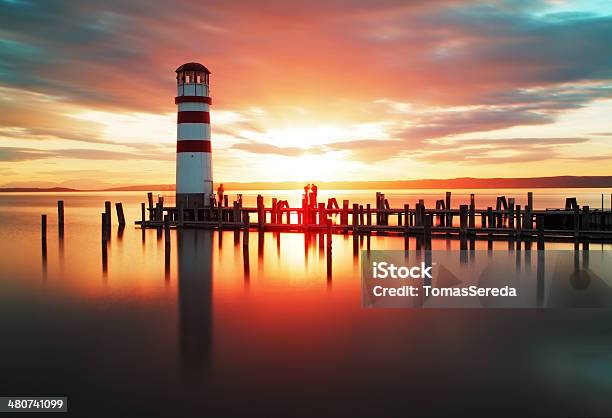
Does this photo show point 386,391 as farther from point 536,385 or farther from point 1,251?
point 1,251

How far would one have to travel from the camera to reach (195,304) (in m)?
13.1

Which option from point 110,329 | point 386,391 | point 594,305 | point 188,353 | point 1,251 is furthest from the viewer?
point 1,251

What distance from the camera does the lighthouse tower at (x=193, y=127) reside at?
26656 millimetres

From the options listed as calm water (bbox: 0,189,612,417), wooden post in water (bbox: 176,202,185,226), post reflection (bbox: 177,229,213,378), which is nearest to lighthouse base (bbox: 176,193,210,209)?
wooden post in water (bbox: 176,202,185,226)

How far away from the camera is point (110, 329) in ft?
35.4

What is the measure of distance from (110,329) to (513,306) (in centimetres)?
842

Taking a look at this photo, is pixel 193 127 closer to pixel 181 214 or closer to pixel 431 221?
pixel 181 214

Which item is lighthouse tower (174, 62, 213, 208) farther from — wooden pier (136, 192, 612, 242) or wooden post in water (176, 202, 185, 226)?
wooden pier (136, 192, 612, 242)

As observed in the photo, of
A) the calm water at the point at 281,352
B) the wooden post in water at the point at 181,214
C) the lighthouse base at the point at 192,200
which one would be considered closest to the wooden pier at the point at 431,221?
the wooden post in water at the point at 181,214

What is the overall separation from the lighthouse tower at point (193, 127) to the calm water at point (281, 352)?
11530 millimetres

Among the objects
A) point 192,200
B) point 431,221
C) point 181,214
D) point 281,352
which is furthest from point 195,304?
point 192,200

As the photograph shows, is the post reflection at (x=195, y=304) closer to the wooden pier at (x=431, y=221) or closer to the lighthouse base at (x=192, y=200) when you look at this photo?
the wooden pier at (x=431, y=221)

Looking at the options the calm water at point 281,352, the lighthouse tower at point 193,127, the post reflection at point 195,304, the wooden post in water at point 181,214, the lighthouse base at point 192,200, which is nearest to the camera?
the calm water at point 281,352

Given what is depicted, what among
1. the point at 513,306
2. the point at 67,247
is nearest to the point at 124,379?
the point at 513,306
